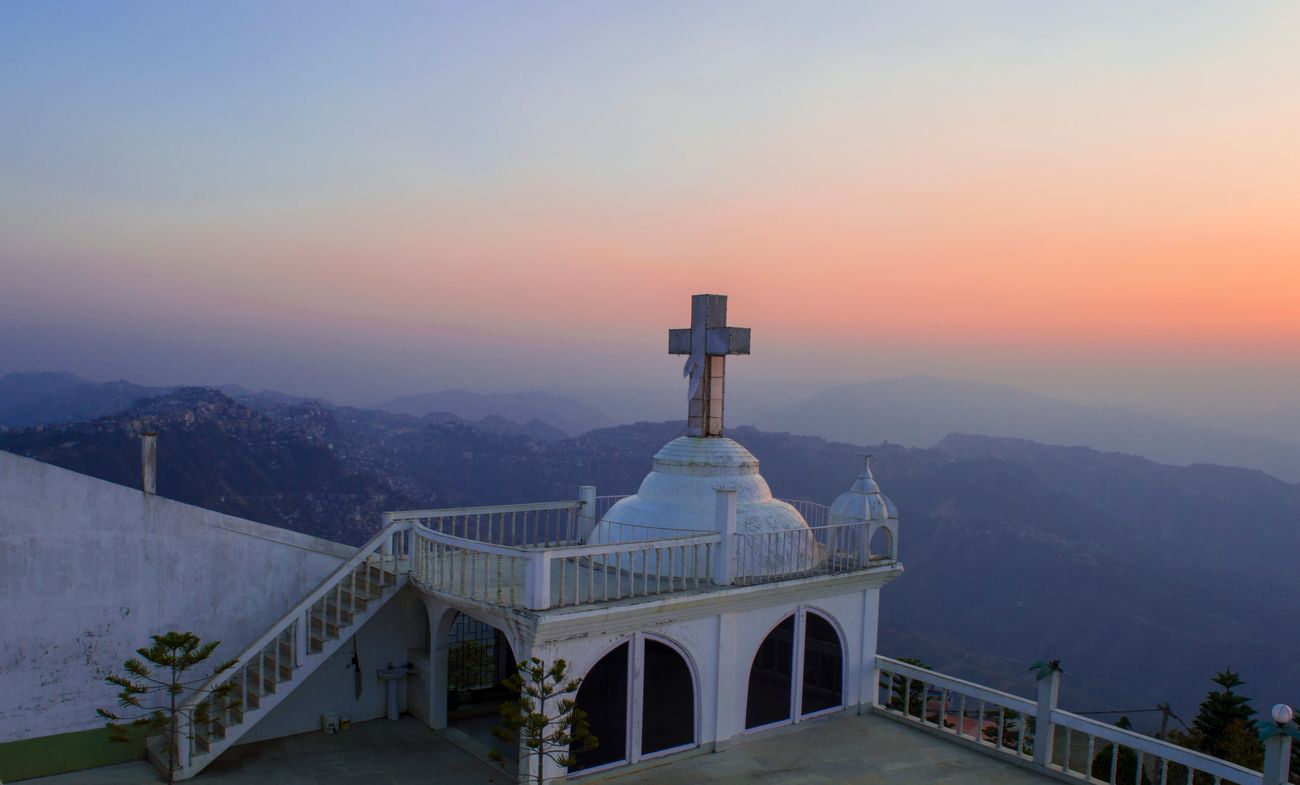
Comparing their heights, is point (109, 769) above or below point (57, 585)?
below

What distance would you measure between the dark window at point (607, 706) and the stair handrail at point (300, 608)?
363 centimetres

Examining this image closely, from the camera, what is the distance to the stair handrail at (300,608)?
36.7 ft

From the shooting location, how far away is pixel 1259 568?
120688 mm

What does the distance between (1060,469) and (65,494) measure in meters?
157

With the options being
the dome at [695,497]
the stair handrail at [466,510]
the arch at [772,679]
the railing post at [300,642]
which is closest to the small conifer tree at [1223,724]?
the arch at [772,679]

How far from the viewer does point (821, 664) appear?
13.9m

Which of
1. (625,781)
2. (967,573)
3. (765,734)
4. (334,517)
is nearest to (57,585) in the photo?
(625,781)

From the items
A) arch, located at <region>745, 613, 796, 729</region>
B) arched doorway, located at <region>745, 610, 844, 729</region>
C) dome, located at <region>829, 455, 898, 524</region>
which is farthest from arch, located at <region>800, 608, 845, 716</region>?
dome, located at <region>829, 455, 898, 524</region>

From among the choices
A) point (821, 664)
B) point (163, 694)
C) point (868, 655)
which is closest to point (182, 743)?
point (163, 694)

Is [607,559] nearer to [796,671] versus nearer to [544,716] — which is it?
[544,716]

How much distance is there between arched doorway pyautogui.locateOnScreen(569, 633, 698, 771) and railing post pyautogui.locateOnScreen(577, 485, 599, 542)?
4.29 m

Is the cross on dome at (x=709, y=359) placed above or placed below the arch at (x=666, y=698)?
above

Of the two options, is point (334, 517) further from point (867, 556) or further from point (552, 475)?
point (867, 556)

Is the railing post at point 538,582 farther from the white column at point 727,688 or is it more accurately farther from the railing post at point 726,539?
the white column at point 727,688
